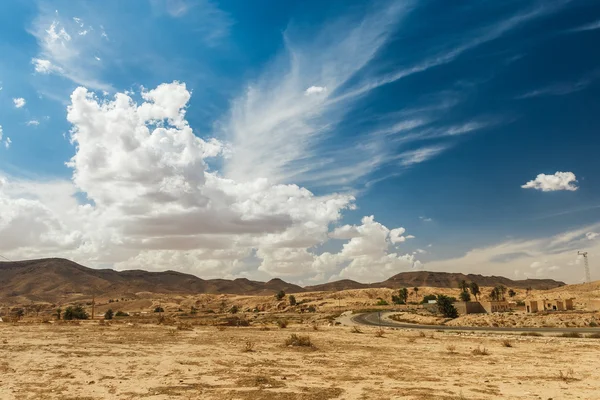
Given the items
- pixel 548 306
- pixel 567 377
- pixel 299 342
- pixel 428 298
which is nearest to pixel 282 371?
pixel 299 342

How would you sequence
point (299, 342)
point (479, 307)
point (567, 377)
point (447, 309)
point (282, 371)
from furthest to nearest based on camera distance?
point (479, 307)
point (447, 309)
point (299, 342)
point (282, 371)
point (567, 377)

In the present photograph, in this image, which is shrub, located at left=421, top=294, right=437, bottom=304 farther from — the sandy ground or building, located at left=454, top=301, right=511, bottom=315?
the sandy ground

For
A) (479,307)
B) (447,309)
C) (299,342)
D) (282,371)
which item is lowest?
(282,371)

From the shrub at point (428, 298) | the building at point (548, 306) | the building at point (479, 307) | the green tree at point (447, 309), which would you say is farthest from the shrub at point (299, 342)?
the shrub at point (428, 298)

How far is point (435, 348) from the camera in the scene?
103 ft

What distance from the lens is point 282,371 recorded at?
2052 centimetres

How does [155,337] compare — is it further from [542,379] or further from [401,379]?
[542,379]

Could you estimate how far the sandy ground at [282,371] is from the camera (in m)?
15.7

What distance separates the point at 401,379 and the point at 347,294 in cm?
18301

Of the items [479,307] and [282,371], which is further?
[479,307]

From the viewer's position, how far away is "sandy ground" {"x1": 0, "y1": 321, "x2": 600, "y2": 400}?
15.7 meters

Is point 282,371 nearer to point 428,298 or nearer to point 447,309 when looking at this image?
point 447,309

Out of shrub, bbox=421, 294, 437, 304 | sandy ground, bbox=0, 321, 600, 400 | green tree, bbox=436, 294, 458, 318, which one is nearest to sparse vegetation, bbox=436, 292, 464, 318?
green tree, bbox=436, 294, 458, 318

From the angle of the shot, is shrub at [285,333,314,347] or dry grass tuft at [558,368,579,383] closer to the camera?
dry grass tuft at [558,368,579,383]
